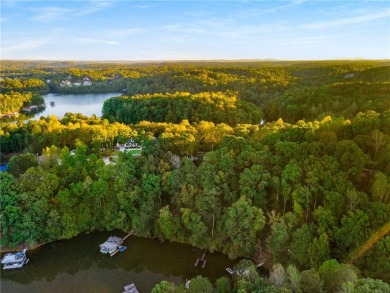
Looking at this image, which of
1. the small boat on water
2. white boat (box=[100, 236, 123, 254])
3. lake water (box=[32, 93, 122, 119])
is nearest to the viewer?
white boat (box=[100, 236, 123, 254])

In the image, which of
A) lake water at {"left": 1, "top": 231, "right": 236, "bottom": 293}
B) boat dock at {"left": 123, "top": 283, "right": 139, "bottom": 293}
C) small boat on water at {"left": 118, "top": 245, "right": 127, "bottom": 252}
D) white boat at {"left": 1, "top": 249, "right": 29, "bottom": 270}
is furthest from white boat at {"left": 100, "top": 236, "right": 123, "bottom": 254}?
white boat at {"left": 1, "top": 249, "right": 29, "bottom": 270}

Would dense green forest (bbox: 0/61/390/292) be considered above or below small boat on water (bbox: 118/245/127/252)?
above

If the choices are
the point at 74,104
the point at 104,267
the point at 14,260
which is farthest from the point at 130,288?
the point at 74,104

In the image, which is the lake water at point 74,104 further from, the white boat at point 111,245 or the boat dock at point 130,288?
the boat dock at point 130,288

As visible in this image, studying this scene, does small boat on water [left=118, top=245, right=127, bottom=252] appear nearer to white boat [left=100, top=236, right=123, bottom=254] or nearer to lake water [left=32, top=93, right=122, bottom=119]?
white boat [left=100, top=236, right=123, bottom=254]

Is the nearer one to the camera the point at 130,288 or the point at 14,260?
the point at 130,288

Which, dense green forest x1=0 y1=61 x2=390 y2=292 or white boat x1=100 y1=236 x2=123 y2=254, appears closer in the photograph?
dense green forest x1=0 y1=61 x2=390 y2=292

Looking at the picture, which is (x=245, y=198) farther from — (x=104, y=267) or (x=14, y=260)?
(x=14, y=260)

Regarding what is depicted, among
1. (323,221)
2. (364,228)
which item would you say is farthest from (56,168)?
(364,228)
